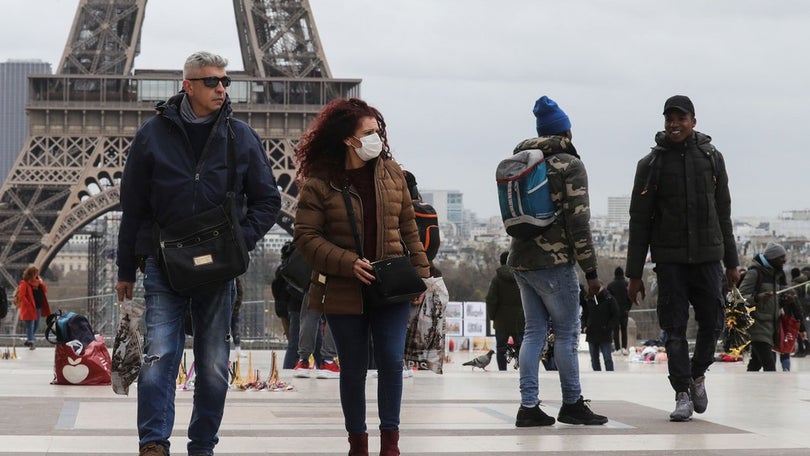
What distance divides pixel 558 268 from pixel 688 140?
117cm

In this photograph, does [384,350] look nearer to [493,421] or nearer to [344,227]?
[344,227]

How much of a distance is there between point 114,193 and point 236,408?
44.3m

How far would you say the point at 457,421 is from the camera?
8.65m

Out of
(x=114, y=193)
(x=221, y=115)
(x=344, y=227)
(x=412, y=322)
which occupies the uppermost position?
(x=114, y=193)

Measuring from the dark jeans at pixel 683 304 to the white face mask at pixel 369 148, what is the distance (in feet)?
8.94

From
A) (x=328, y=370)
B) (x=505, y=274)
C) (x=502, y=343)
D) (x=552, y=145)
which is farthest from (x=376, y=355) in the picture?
(x=502, y=343)

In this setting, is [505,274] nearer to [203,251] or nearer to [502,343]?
[502,343]

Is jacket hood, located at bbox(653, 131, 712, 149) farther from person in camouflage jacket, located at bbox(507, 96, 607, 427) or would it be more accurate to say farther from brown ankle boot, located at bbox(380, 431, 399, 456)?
brown ankle boot, located at bbox(380, 431, 399, 456)

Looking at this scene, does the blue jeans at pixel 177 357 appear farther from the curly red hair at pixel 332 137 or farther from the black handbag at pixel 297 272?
the black handbag at pixel 297 272

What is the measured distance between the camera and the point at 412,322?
6.80 m

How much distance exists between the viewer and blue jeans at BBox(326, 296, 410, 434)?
6387 millimetres

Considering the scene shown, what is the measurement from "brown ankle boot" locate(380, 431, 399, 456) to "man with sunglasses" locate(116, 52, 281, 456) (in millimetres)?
711

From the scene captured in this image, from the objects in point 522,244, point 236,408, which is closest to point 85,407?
point 236,408

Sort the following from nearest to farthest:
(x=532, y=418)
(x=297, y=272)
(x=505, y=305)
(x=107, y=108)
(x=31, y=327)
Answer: (x=532, y=418) < (x=297, y=272) < (x=505, y=305) < (x=31, y=327) < (x=107, y=108)
